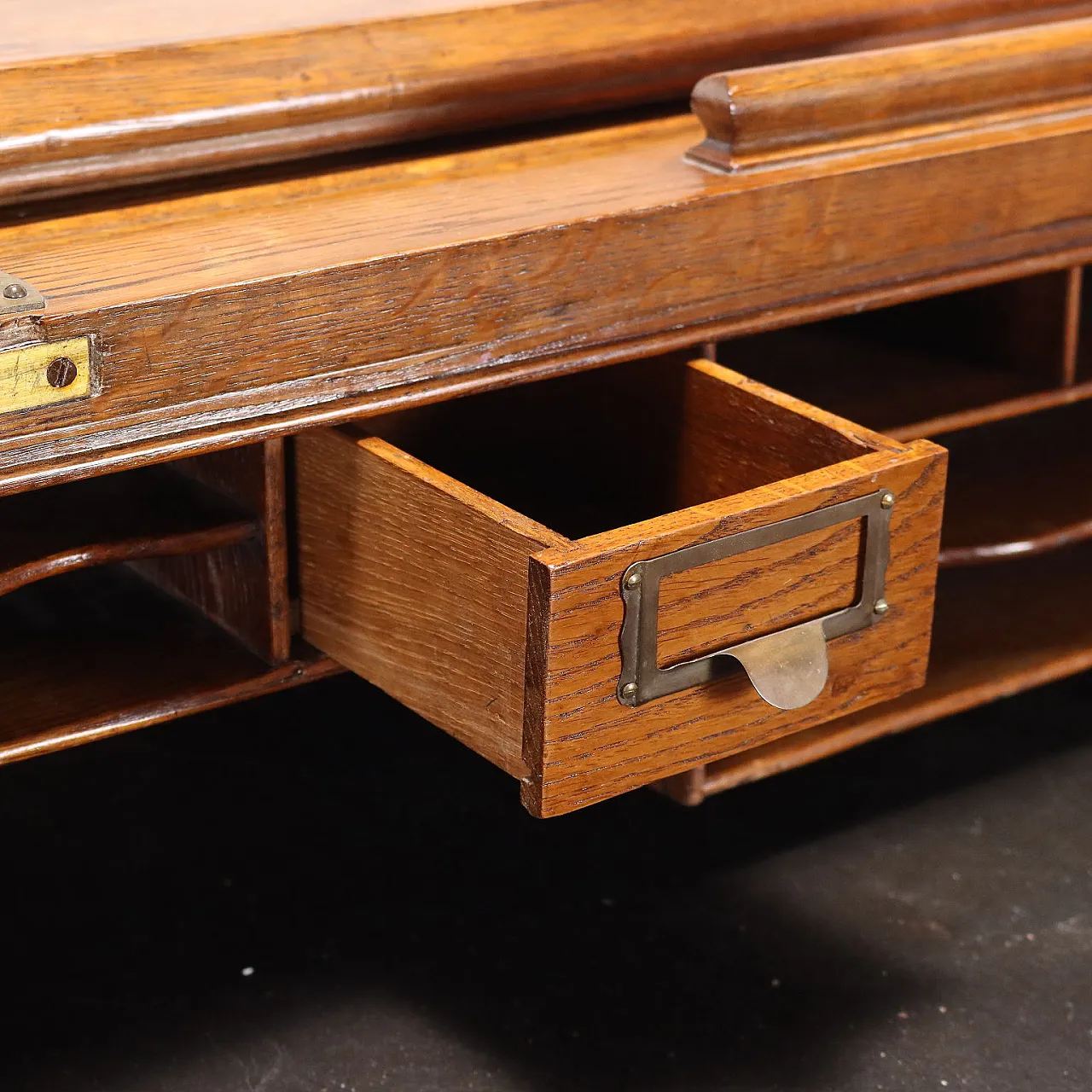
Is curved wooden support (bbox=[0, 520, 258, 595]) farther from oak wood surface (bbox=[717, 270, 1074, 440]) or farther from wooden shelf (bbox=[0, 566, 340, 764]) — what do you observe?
oak wood surface (bbox=[717, 270, 1074, 440])

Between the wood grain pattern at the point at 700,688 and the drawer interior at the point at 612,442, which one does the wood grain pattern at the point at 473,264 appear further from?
the wood grain pattern at the point at 700,688

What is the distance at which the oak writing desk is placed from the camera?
97 cm

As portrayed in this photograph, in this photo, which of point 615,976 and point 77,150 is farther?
point 615,976

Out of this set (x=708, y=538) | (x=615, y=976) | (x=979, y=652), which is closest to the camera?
(x=708, y=538)

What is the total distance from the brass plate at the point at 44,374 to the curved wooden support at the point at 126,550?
130 mm

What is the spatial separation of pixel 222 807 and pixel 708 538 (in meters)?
0.71

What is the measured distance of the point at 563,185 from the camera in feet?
3.81

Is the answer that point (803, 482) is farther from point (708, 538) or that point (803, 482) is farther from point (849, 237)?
point (849, 237)

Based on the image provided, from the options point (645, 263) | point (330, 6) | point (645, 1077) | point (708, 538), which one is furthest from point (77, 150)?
point (645, 1077)

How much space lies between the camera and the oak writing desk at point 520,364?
97cm

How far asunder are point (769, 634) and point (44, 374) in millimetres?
436

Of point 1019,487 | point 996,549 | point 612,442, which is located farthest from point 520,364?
point 1019,487

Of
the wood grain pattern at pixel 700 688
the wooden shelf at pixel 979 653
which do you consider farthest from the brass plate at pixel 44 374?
the wooden shelf at pixel 979 653

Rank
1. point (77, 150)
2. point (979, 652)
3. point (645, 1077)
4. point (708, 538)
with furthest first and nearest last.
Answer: point (979, 652), point (645, 1077), point (77, 150), point (708, 538)
